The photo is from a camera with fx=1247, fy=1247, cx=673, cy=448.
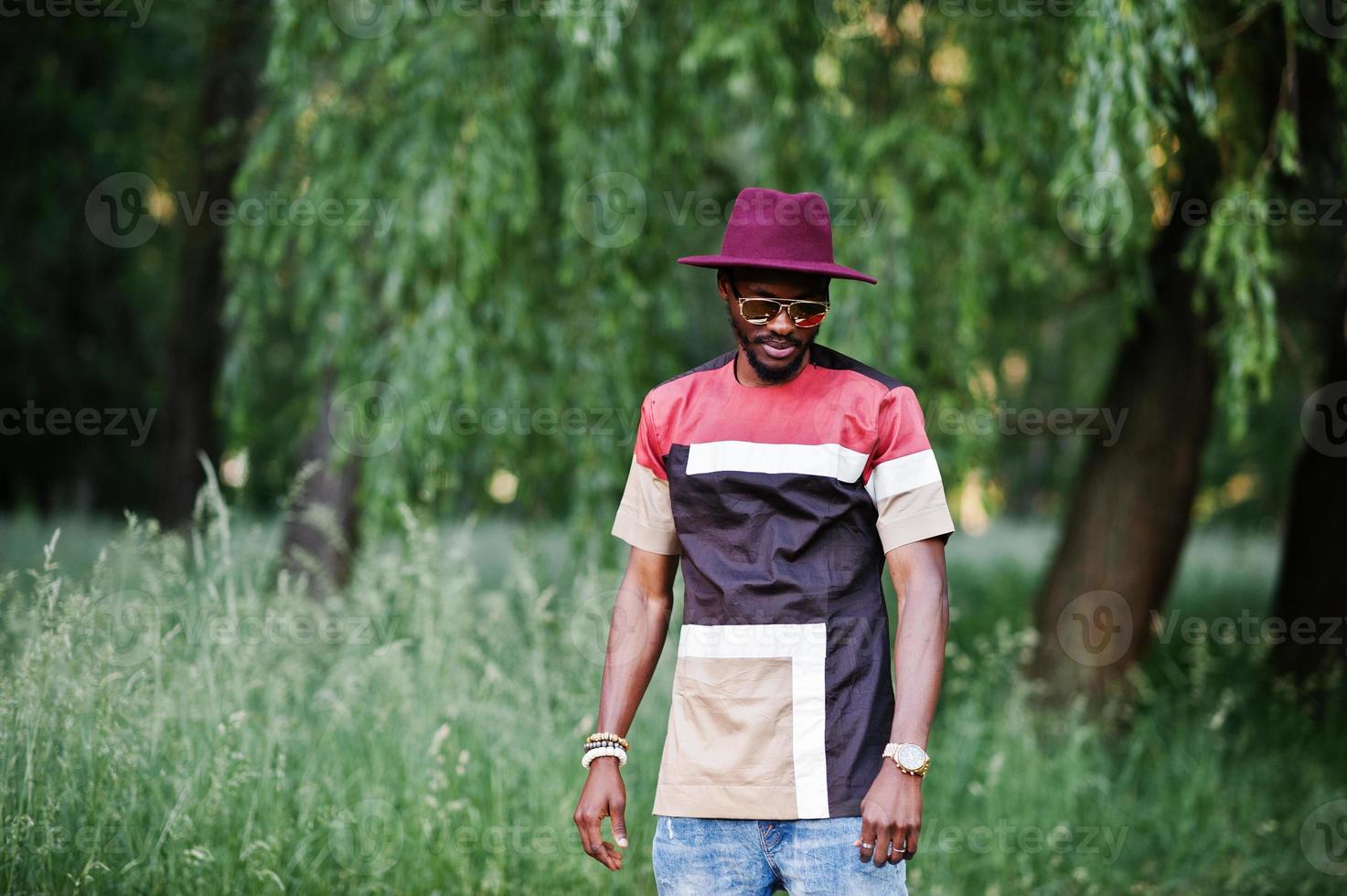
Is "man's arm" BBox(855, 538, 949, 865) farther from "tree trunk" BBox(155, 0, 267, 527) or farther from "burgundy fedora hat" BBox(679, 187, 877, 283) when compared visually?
"tree trunk" BBox(155, 0, 267, 527)

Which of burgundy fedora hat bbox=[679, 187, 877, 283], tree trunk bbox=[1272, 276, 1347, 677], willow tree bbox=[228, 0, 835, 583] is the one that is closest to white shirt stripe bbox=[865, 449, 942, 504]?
burgundy fedora hat bbox=[679, 187, 877, 283]

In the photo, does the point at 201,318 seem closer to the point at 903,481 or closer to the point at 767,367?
the point at 767,367

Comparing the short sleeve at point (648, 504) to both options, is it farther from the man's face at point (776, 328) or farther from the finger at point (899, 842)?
the finger at point (899, 842)

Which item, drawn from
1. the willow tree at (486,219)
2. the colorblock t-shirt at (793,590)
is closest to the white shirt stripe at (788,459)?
the colorblock t-shirt at (793,590)

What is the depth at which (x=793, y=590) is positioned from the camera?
2.34m

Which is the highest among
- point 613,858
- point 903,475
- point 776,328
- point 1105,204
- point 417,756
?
point 1105,204

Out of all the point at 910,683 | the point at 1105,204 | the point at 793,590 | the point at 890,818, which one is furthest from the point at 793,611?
the point at 1105,204

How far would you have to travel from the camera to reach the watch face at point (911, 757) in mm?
2219

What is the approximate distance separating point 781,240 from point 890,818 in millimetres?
1085

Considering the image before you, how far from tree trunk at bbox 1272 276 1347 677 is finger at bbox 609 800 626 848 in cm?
543

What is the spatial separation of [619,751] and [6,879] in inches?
70.2

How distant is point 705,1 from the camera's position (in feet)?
18.2

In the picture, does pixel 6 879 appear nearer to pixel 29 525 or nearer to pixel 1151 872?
pixel 1151 872

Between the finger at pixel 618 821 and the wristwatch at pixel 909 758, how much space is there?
1.82ft
